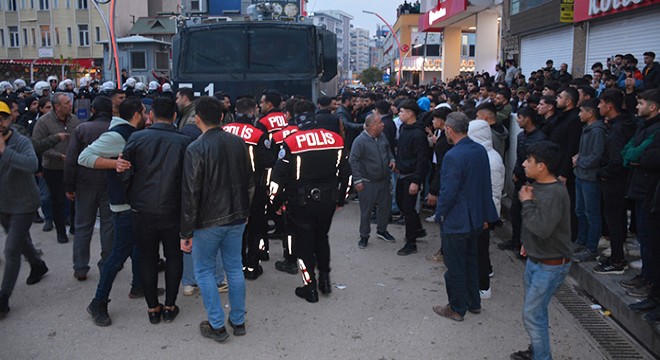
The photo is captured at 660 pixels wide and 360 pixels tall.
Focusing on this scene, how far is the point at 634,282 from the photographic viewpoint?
5406 millimetres

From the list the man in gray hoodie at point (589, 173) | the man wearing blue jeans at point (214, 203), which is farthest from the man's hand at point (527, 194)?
the man in gray hoodie at point (589, 173)

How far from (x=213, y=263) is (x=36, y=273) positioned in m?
2.67

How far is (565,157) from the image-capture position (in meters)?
6.62

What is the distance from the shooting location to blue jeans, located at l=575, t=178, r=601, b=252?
625cm

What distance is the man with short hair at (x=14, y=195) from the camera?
5219 mm

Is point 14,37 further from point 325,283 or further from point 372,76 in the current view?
point 325,283

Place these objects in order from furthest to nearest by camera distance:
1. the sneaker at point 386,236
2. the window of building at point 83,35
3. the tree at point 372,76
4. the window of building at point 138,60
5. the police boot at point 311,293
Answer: the tree at point 372,76 < the window of building at point 83,35 < the window of building at point 138,60 < the sneaker at point 386,236 < the police boot at point 311,293

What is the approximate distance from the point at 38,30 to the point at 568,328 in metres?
52.8

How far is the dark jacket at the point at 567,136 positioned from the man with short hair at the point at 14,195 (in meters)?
5.65

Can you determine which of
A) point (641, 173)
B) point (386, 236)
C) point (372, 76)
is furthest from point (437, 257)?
point (372, 76)

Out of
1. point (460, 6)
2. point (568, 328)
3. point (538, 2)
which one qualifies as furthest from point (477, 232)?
point (460, 6)

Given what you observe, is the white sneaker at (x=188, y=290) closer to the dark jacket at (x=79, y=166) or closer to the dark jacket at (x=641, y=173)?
the dark jacket at (x=79, y=166)

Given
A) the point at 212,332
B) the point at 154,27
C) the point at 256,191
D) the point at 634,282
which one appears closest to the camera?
the point at 212,332

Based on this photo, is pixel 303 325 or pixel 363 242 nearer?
pixel 303 325
